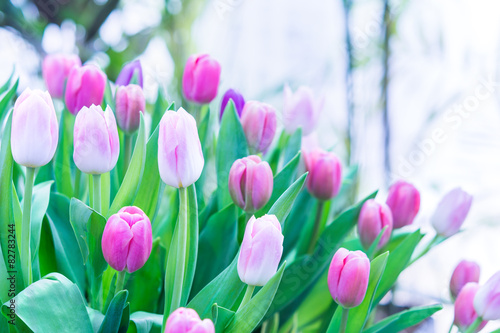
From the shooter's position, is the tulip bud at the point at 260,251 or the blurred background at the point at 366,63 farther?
the blurred background at the point at 366,63

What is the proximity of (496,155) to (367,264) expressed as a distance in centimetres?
69

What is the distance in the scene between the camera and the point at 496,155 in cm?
88

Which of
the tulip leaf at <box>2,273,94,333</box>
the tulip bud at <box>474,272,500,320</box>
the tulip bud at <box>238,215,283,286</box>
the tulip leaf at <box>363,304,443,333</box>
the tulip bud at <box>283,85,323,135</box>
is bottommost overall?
the tulip leaf at <box>363,304,443,333</box>

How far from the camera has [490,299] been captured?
0.33 meters

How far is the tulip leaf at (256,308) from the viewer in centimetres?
25

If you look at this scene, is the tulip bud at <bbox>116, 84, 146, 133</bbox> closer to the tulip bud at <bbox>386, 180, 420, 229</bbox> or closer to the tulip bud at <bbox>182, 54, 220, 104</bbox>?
the tulip bud at <bbox>182, 54, 220, 104</bbox>

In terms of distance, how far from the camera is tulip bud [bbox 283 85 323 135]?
419mm

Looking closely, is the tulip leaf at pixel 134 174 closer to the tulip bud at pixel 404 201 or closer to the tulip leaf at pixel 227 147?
the tulip leaf at pixel 227 147

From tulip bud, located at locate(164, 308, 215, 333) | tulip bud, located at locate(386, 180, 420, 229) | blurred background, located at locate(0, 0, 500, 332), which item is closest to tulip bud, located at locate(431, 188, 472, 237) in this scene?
tulip bud, located at locate(386, 180, 420, 229)

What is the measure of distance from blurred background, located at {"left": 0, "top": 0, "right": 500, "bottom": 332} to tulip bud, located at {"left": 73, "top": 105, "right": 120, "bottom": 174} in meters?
0.58

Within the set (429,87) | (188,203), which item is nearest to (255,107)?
(188,203)

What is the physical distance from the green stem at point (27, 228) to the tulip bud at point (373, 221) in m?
0.21

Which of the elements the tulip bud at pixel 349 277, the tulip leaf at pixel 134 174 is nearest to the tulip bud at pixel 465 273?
the tulip bud at pixel 349 277

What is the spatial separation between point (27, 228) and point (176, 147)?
0.08 m
